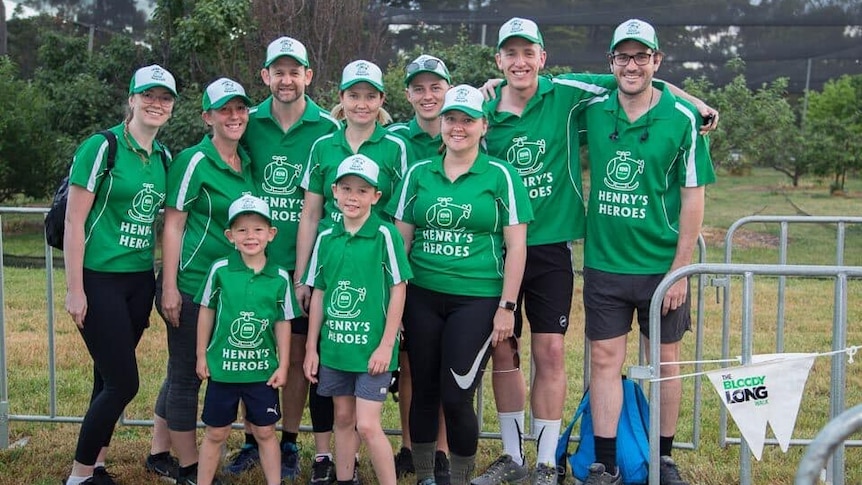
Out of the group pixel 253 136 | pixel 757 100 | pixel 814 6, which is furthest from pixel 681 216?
pixel 814 6

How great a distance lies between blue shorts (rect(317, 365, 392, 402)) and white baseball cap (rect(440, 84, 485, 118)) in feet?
4.24

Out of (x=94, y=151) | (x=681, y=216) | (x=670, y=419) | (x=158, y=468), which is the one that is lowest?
(x=158, y=468)

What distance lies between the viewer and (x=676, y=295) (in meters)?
4.41

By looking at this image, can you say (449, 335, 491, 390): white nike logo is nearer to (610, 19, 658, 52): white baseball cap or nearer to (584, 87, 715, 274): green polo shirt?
(584, 87, 715, 274): green polo shirt

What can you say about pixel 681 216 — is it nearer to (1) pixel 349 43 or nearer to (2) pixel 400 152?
(2) pixel 400 152

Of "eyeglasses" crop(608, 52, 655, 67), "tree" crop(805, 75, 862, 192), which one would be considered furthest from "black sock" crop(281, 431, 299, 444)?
"tree" crop(805, 75, 862, 192)

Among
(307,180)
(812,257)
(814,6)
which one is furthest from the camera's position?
(814,6)

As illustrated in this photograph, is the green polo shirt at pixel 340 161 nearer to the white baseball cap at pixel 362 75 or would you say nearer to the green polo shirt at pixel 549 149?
the white baseball cap at pixel 362 75

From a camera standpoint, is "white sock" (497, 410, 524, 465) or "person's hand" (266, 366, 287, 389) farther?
"white sock" (497, 410, 524, 465)

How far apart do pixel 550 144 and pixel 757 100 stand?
16.6m

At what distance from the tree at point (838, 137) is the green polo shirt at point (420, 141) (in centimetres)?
2162

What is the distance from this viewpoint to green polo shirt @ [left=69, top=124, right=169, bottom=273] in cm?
434

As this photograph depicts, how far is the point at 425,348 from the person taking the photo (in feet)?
14.7

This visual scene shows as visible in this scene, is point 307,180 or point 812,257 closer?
point 307,180
